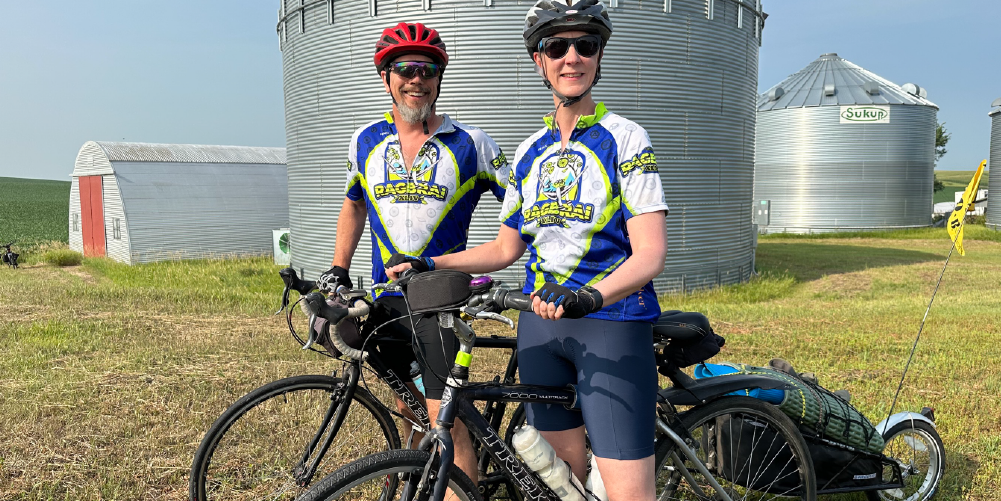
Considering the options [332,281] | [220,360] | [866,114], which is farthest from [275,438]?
[866,114]

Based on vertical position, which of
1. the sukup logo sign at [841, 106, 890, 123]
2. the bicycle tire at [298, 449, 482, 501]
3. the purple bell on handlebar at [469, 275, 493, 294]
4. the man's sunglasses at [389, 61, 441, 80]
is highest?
the sukup logo sign at [841, 106, 890, 123]

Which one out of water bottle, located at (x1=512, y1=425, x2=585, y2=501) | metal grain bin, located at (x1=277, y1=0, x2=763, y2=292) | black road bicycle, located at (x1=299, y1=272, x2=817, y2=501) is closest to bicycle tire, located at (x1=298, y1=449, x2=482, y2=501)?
black road bicycle, located at (x1=299, y1=272, x2=817, y2=501)

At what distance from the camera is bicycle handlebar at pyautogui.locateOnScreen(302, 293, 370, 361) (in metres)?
2.46

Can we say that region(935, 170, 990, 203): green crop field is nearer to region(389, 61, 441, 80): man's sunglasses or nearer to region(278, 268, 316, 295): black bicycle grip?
region(389, 61, 441, 80): man's sunglasses

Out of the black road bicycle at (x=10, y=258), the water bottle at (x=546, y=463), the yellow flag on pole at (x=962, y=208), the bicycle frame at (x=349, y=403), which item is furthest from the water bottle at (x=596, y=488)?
the black road bicycle at (x=10, y=258)

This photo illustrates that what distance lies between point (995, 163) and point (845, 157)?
27.4ft

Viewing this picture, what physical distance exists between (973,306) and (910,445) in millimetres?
8189

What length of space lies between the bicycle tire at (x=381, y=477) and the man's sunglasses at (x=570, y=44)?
1.36 meters

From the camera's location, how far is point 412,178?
3.13m

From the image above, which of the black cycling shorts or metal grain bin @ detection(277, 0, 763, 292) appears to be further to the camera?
metal grain bin @ detection(277, 0, 763, 292)

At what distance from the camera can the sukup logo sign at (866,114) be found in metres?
28.3

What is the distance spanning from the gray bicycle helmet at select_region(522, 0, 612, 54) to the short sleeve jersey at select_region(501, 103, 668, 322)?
0.88ft

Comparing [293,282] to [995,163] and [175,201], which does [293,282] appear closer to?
[175,201]

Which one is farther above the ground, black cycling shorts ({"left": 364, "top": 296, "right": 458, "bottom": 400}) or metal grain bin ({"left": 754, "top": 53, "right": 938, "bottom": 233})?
metal grain bin ({"left": 754, "top": 53, "right": 938, "bottom": 233})
